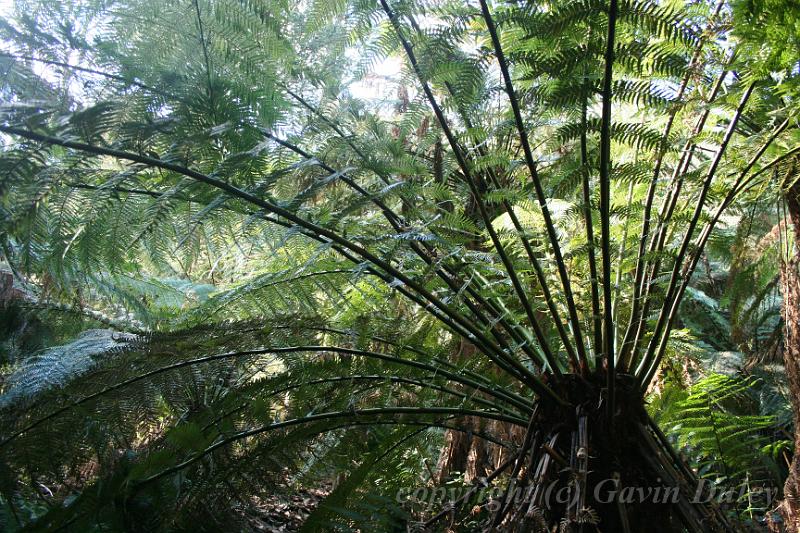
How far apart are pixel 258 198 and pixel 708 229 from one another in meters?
1.11

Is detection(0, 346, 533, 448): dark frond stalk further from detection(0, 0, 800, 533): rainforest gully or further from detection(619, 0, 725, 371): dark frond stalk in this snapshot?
detection(619, 0, 725, 371): dark frond stalk

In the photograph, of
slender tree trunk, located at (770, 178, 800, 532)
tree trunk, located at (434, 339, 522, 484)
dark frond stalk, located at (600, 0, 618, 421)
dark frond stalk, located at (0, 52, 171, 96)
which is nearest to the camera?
dark frond stalk, located at (600, 0, 618, 421)

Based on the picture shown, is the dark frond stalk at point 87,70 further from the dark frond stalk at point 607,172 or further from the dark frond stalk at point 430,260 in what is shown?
the dark frond stalk at point 607,172

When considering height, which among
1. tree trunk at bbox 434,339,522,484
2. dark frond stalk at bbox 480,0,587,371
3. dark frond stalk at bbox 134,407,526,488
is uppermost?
dark frond stalk at bbox 480,0,587,371

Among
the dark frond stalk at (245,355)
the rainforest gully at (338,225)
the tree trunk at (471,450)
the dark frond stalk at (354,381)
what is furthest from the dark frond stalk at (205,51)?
the tree trunk at (471,450)

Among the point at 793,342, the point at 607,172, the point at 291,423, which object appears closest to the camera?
the point at 607,172

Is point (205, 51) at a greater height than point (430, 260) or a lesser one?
greater

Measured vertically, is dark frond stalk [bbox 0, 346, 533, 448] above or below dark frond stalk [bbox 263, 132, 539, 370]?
below

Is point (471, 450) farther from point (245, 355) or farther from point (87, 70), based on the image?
point (87, 70)

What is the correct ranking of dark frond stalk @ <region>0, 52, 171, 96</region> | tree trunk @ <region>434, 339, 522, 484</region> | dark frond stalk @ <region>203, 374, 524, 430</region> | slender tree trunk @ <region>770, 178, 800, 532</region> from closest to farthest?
1. dark frond stalk @ <region>0, 52, 171, 96</region>
2. dark frond stalk @ <region>203, 374, 524, 430</region>
3. slender tree trunk @ <region>770, 178, 800, 532</region>
4. tree trunk @ <region>434, 339, 522, 484</region>

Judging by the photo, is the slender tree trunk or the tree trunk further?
the tree trunk

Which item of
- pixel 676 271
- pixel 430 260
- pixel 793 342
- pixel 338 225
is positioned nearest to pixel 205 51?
pixel 338 225

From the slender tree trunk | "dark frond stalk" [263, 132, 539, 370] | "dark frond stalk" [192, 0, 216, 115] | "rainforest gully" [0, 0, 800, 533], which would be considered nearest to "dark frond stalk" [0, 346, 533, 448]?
"rainforest gully" [0, 0, 800, 533]

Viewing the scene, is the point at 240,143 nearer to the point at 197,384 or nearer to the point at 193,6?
the point at 193,6
